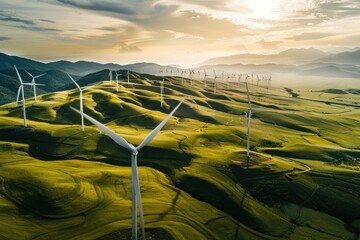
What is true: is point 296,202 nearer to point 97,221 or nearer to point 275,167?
point 275,167

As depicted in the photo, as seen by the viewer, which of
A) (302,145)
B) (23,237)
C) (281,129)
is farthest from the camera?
(281,129)

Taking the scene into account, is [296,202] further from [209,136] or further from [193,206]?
[209,136]

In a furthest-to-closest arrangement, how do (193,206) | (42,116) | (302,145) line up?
1. (42,116)
2. (302,145)
3. (193,206)

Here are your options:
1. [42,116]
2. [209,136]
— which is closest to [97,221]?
[209,136]

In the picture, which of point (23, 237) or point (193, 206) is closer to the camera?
point (23, 237)

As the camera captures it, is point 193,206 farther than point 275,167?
No

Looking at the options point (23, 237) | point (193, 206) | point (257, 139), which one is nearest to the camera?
point (23, 237)

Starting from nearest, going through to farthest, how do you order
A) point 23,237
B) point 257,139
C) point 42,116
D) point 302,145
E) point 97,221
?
1. point 23,237
2. point 97,221
3. point 302,145
4. point 257,139
5. point 42,116

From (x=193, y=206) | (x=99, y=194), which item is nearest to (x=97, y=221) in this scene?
(x=99, y=194)
